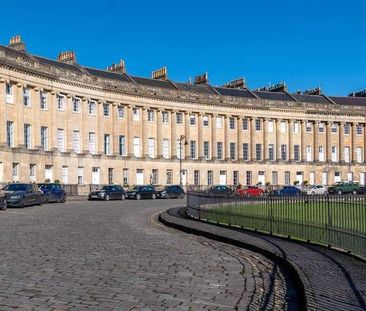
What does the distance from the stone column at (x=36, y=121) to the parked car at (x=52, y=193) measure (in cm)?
1312

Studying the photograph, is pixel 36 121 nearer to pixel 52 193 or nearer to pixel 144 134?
pixel 52 193

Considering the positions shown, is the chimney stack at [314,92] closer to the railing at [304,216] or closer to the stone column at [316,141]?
the stone column at [316,141]

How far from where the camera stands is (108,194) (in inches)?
2169

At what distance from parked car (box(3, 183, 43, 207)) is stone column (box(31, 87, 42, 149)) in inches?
736

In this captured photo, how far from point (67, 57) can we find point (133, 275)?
64.8 metres

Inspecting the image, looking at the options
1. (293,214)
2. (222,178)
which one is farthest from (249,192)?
(222,178)

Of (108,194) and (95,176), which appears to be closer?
(108,194)

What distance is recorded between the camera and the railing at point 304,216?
46.1 ft

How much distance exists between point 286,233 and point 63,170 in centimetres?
4819

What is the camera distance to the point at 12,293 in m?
9.70

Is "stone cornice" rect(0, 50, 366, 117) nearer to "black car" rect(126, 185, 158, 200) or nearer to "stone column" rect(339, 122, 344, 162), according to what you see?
"stone column" rect(339, 122, 344, 162)

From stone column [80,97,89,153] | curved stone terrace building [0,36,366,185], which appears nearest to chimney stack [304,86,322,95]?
curved stone terrace building [0,36,366,185]

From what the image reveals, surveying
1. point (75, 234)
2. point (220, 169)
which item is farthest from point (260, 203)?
point (220, 169)

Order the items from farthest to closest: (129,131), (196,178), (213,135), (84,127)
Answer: (213,135), (196,178), (129,131), (84,127)
